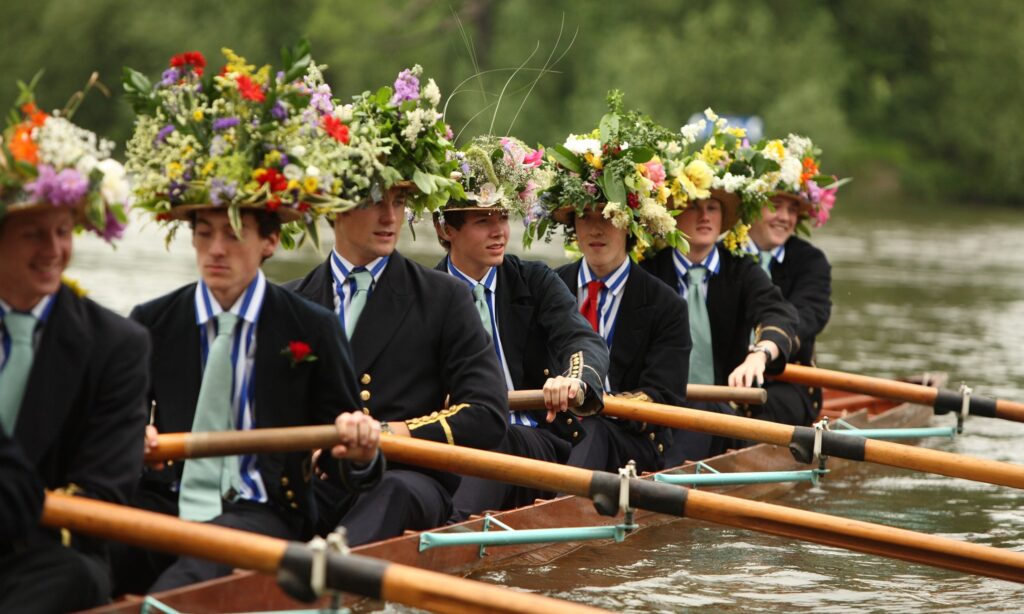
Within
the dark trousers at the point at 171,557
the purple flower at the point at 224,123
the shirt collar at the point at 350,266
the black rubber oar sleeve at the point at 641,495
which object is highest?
the purple flower at the point at 224,123

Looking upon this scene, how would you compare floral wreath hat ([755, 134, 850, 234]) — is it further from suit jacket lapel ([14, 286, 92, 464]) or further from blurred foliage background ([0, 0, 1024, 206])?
blurred foliage background ([0, 0, 1024, 206])

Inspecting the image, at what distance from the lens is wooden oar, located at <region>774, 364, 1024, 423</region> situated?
8.81m

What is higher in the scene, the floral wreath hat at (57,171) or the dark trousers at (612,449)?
the floral wreath hat at (57,171)

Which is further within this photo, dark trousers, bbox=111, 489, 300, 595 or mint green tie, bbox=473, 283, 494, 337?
mint green tie, bbox=473, 283, 494, 337

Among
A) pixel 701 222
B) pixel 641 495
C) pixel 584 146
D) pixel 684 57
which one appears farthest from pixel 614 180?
pixel 684 57

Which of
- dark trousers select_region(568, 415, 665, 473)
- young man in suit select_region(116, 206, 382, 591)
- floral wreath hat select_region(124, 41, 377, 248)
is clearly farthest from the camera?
dark trousers select_region(568, 415, 665, 473)

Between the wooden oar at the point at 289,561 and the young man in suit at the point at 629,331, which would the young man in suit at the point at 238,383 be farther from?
the young man in suit at the point at 629,331

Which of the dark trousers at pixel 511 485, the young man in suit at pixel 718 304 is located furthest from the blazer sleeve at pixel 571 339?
the young man in suit at pixel 718 304

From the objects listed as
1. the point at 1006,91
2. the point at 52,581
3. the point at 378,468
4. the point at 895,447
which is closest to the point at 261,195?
the point at 378,468

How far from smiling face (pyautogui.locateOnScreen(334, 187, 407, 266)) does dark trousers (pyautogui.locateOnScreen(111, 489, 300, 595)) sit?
4.46 ft

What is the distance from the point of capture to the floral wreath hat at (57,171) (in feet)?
13.9

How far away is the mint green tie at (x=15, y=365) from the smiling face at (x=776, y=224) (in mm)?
6437

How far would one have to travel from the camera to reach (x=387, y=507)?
19.6 feet

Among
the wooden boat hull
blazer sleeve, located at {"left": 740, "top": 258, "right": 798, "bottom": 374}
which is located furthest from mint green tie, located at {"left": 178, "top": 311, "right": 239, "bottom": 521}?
blazer sleeve, located at {"left": 740, "top": 258, "right": 798, "bottom": 374}
